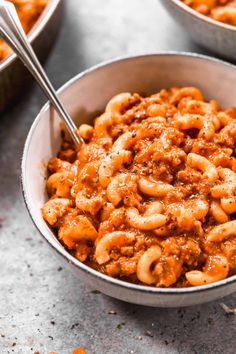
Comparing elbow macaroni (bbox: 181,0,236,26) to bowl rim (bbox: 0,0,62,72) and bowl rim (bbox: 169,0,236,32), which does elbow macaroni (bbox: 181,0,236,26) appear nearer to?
bowl rim (bbox: 169,0,236,32)

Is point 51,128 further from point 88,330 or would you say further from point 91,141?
point 88,330

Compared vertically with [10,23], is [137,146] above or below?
below

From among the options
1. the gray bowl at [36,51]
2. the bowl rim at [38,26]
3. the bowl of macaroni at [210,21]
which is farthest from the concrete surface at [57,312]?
the bowl of macaroni at [210,21]

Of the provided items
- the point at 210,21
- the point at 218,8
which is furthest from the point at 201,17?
the point at 218,8

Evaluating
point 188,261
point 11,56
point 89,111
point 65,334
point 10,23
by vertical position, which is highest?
point 10,23

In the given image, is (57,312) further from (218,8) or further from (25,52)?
(218,8)

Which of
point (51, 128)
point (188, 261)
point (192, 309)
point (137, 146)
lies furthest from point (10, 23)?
point (192, 309)
